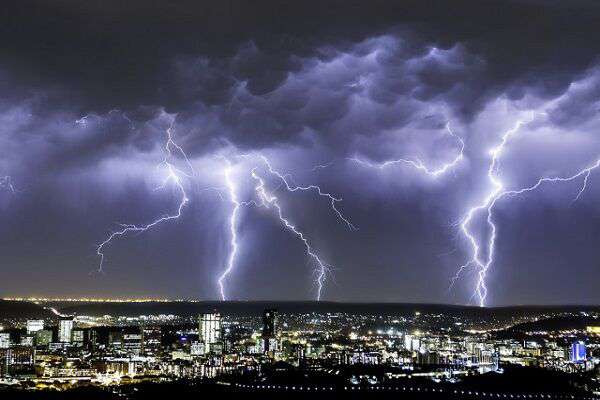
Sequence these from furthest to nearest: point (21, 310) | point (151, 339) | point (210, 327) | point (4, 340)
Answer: point (21, 310) < point (210, 327) < point (151, 339) < point (4, 340)

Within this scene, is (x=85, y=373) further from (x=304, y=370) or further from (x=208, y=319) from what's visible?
(x=208, y=319)

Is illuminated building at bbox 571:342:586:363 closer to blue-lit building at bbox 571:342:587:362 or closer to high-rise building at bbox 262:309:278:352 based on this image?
blue-lit building at bbox 571:342:587:362

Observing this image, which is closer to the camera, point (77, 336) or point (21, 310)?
point (77, 336)

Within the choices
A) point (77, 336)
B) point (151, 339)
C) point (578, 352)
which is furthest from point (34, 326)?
point (578, 352)

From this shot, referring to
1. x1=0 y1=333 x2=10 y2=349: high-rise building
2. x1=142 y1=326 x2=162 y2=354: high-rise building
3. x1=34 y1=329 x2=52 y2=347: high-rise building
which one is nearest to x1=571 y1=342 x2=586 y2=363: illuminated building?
x1=142 y1=326 x2=162 y2=354: high-rise building

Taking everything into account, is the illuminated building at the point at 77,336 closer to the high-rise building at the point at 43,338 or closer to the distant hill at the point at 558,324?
the high-rise building at the point at 43,338

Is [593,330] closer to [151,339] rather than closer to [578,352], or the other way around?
[578,352]

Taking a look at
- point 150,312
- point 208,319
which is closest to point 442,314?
point 208,319

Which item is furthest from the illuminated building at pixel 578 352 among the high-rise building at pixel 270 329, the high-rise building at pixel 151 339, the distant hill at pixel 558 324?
the high-rise building at pixel 151 339
